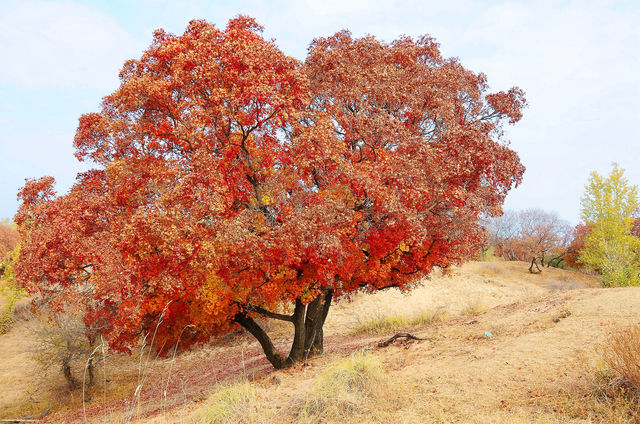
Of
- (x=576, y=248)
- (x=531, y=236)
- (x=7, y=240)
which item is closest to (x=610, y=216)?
(x=576, y=248)

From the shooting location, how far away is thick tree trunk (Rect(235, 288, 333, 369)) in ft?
48.5

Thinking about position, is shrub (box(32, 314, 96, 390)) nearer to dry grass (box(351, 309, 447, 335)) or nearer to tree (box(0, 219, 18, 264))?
dry grass (box(351, 309, 447, 335))

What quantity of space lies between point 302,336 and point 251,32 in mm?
10767

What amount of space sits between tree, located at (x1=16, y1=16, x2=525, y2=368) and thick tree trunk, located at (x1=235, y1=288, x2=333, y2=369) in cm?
8

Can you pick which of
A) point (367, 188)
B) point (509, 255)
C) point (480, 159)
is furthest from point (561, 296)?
point (509, 255)

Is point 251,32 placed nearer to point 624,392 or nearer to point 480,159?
point 480,159

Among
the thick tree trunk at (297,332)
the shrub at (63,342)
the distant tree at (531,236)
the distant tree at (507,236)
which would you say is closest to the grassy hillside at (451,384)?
the thick tree trunk at (297,332)

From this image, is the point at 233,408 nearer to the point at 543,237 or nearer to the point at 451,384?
the point at 451,384

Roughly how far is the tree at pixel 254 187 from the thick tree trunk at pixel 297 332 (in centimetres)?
8

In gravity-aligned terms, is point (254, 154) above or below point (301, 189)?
above

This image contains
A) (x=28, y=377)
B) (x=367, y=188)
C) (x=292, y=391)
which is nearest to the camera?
(x=292, y=391)

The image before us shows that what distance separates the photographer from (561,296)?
49.9 ft

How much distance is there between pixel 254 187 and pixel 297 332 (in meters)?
5.97

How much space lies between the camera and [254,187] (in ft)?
41.6
